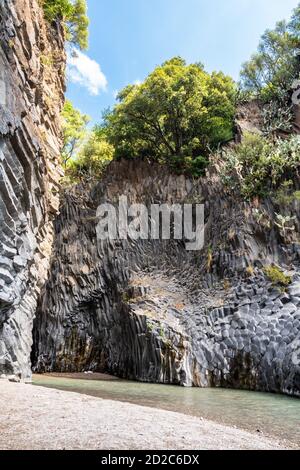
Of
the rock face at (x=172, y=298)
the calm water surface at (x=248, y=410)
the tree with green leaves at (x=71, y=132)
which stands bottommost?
the calm water surface at (x=248, y=410)

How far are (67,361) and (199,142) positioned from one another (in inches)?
608

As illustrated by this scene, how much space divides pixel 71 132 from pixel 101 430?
2939cm

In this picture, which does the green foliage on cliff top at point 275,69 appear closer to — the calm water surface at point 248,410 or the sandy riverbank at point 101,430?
the calm water surface at point 248,410

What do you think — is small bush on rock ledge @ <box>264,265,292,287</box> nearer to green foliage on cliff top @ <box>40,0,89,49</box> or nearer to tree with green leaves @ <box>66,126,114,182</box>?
tree with green leaves @ <box>66,126,114,182</box>

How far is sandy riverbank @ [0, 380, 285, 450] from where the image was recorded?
4.20 meters

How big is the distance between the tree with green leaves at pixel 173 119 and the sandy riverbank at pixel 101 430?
18626 mm

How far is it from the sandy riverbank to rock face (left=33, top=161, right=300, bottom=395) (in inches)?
296

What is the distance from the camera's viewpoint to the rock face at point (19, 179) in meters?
9.47

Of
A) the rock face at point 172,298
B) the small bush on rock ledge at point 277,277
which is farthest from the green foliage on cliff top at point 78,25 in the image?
the small bush on rock ledge at point 277,277

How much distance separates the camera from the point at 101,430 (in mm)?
4766

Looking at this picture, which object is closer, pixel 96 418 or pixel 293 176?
pixel 96 418
